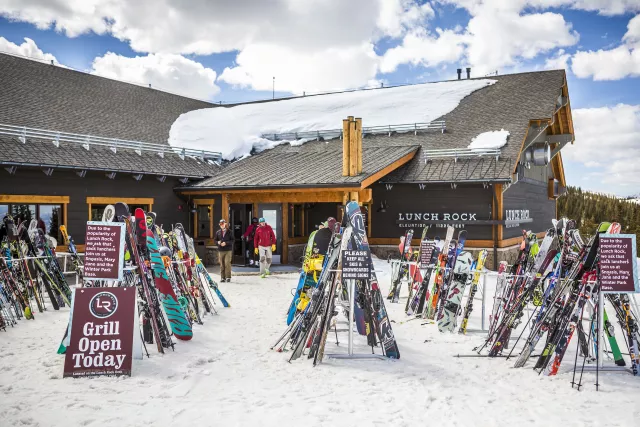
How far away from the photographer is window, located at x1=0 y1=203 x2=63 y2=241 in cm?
1291

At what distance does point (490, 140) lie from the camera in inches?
664

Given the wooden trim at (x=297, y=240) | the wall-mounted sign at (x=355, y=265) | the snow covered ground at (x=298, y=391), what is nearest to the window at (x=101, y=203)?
the wooden trim at (x=297, y=240)

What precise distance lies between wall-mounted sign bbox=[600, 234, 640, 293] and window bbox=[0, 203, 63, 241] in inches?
474

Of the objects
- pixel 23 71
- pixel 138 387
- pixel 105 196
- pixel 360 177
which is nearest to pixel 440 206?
pixel 360 177

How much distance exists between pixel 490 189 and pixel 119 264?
38.7ft

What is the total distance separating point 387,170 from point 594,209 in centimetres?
2229

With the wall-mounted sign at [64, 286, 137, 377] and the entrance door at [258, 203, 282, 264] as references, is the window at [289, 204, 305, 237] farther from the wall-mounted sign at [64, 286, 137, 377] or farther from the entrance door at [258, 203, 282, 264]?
the wall-mounted sign at [64, 286, 137, 377]

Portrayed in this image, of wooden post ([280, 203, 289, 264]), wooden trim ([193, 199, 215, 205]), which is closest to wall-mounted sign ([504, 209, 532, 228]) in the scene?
wooden post ([280, 203, 289, 264])

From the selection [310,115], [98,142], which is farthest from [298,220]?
[98,142]

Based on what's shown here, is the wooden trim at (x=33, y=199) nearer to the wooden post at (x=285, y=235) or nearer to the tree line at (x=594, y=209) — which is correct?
the wooden post at (x=285, y=235)

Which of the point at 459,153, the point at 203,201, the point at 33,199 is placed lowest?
the point at 33,199

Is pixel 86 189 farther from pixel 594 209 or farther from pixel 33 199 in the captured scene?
pixel 594 209

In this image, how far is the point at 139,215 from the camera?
24.3 ft

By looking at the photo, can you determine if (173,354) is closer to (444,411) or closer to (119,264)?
(119,264)
